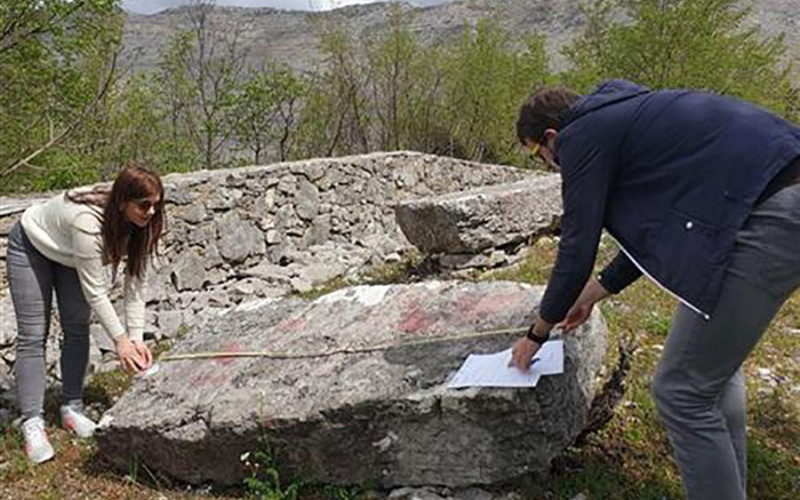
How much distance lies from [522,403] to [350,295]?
50.9 inches

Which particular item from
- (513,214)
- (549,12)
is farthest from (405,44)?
(549,12)

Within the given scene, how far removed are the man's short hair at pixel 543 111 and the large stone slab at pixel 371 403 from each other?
0.92 meters

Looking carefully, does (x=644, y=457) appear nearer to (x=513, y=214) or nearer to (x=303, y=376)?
(x=303, y=376)

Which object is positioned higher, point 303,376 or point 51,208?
point 51,208

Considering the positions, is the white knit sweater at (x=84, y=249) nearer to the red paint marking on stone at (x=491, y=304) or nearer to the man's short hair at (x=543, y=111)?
the red paint marking on stone at (x=491, y=304)

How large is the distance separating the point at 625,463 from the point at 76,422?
277cm

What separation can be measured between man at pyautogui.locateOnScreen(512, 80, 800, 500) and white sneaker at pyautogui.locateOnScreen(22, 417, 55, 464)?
261cm

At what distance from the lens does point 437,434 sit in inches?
108

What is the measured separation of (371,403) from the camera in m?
2.75

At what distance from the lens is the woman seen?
3244 millimetres

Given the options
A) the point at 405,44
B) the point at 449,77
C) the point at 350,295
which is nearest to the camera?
the point at 350,295

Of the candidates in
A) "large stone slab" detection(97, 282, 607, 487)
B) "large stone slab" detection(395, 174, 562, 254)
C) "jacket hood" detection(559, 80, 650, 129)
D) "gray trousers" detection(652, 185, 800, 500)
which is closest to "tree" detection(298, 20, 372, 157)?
"large stone slab" detection(395, 174, 562, 254)

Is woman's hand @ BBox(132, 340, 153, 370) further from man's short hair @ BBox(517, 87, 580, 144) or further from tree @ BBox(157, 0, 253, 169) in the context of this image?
tree @ BBox(157, 0, 253, 169)

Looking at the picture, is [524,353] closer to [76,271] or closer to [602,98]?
[602,98]
